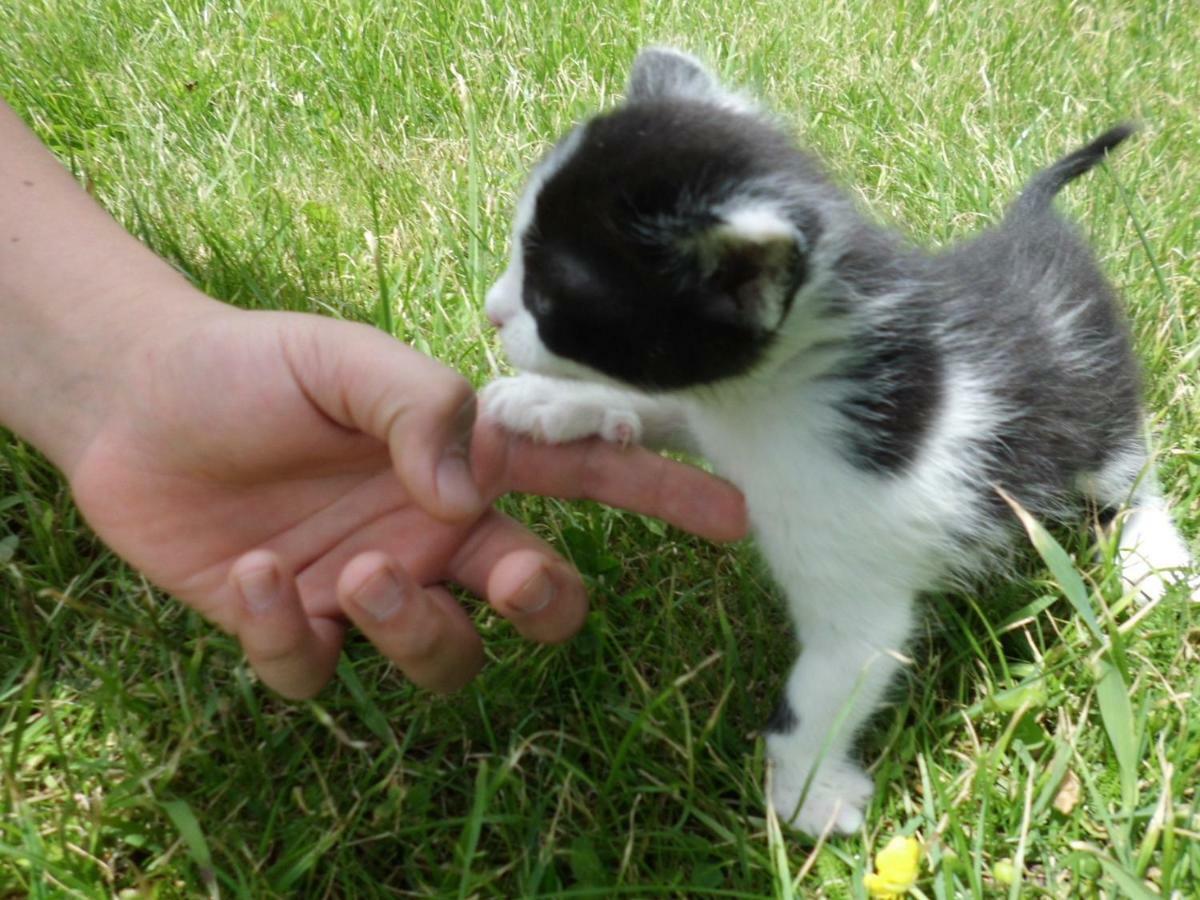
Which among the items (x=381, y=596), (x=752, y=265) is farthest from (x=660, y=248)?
(x=381, y=596)

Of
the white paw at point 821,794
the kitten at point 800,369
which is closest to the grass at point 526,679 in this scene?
the white paw at point 821,794

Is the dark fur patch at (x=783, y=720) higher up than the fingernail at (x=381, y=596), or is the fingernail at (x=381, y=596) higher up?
the fingernail at (x=381, y=596)

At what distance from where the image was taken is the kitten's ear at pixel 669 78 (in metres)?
2.00

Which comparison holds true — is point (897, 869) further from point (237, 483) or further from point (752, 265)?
point (237, 483)

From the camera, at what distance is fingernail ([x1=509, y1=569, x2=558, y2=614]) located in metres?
1.70

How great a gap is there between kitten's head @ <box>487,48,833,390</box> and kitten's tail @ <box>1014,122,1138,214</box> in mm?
A: 919

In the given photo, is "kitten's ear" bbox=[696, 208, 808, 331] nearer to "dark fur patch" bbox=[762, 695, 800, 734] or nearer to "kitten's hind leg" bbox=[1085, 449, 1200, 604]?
"dark fur patch" bbox=[762, 695, 800, 734]

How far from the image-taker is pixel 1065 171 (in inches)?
97.7

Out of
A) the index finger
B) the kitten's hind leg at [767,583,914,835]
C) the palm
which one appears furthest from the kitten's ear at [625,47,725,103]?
the kitten's hind leg at [767,583,914,835]

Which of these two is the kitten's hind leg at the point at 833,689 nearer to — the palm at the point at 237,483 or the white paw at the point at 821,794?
the white paw at the point at 821,794

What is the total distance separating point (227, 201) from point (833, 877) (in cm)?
241

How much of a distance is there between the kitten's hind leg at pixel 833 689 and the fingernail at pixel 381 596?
2.30ft

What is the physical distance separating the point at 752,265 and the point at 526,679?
2.91 feet

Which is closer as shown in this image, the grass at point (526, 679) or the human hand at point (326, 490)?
the human hand at point (326, 490)
